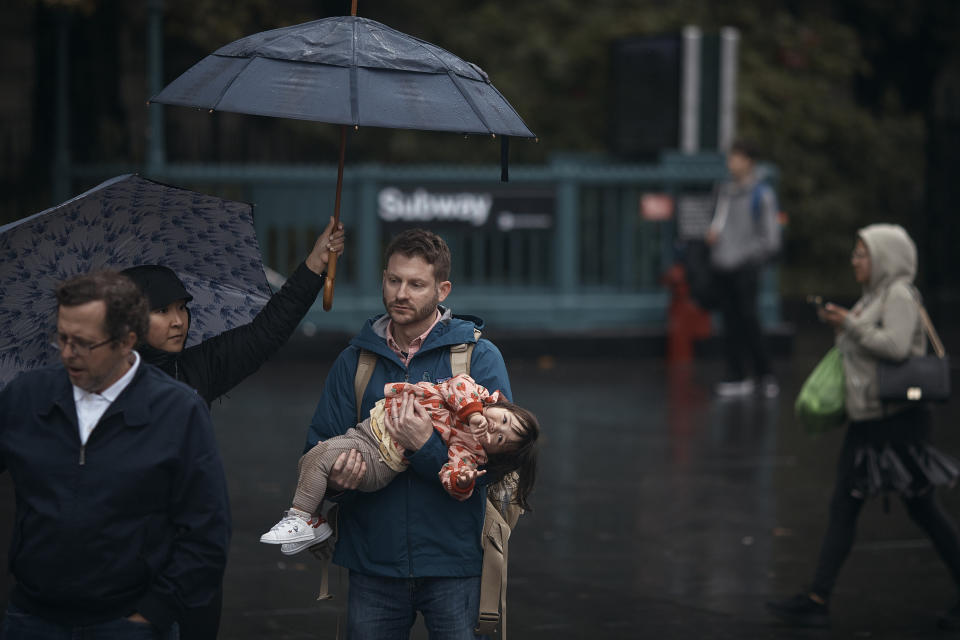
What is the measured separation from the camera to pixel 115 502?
12.0 feet

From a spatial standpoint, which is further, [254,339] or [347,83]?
[254,339]

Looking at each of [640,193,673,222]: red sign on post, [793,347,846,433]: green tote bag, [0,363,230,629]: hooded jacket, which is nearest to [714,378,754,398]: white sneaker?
[640,193,673,222]: red sign on post

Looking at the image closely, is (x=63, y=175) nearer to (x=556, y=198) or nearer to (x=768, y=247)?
(x=556, y=198)

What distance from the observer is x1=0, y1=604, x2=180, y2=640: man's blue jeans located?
3.71 meters

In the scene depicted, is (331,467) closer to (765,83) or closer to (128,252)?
(128,252)

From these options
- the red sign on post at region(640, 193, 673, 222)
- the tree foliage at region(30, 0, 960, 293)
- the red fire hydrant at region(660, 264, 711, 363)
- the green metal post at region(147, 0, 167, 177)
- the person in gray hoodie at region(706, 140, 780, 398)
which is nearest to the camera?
the person in gray hoodie at region(706, 140, 780, 398)

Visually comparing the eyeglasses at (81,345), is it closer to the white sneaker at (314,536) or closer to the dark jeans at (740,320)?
the white sneaker at (314,536)

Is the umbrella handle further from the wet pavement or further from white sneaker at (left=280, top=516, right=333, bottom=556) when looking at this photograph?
the wet pavement

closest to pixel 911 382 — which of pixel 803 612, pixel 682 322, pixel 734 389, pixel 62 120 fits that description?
pixel 803 612

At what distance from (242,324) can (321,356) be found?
32.8ft

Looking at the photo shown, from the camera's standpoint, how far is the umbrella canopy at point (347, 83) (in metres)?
4.35

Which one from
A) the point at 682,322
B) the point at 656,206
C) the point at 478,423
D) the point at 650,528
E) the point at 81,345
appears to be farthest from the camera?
the point at 656,206

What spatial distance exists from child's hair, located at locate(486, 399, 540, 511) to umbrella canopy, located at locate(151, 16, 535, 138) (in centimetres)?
85

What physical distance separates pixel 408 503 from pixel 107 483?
0.96 meters
